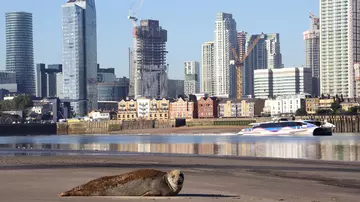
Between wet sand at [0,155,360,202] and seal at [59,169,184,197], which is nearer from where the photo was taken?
seal at [59,169,184,197]

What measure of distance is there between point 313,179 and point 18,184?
12.0 meters

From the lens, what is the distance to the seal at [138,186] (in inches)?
801

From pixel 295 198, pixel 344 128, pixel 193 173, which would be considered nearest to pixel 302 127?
pixel 344 128

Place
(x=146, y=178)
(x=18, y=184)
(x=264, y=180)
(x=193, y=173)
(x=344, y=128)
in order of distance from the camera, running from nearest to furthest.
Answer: (x=146, y=178)
(x=18, y=184)
(x=264, y=180)
(x=193, y=173)
(x=344, y=128)

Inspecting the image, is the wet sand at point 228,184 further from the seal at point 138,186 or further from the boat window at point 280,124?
the boat window at point 280,124

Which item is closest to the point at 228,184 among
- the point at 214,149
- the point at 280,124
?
the point at 214,149

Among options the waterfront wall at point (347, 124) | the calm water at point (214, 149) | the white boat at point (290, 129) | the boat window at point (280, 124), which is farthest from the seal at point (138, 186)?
the waterfront wall at point (347, 124)

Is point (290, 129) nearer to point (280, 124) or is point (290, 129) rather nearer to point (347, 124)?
point (280, 124)

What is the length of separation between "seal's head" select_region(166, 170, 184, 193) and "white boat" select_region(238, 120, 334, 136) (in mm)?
122375

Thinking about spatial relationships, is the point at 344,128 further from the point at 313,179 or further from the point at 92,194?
the point at 92,194

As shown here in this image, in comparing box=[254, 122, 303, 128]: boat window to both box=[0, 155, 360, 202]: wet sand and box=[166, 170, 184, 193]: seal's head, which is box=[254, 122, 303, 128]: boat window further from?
box=[166, 170, 184, 193]: seal's head

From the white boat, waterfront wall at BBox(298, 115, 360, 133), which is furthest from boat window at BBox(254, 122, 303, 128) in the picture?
waterfront wall at BBox(298, 115, 360, 133)

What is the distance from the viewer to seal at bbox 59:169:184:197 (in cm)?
2034

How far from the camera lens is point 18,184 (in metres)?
24.5
